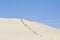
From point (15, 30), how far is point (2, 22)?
1.49 m

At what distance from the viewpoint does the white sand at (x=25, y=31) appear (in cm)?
1045

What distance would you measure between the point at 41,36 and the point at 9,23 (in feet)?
8.13

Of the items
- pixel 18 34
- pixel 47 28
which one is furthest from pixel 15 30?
pixel 47 28

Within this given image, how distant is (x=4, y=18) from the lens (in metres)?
12.8

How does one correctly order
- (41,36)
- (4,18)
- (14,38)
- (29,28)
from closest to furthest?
(14,38)
(41,36)
(29,28)
(4,18)

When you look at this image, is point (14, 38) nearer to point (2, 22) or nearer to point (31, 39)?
point (31, 39)

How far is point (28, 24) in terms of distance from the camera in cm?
1239

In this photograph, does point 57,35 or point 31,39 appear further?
point 57,35

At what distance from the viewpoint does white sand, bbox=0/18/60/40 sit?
10445mm

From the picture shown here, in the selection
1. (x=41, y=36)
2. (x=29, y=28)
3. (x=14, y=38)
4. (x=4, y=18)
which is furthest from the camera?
(x=4, y=18)

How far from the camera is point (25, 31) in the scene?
441 inches

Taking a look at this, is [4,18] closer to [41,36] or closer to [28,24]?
[28,24]

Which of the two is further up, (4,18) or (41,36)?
(4,18)

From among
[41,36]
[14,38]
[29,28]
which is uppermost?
[29,28]
